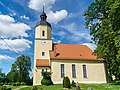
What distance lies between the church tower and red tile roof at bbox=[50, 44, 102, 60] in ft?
5.68

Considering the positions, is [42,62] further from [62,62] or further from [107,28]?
[107,28]

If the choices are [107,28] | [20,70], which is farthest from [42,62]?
[20,70]

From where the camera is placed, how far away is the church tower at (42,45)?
3331 centimetres

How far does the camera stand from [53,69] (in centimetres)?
3319

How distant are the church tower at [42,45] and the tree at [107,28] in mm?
11574

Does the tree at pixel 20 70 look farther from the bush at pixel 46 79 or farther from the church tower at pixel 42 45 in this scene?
the bush at pixel 46 79

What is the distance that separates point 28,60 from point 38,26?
3056 centimetres

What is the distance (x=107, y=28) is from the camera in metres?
23.8

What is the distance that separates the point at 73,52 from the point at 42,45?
22.8 ft

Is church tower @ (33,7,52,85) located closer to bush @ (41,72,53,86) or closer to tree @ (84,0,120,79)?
bush @ (41,72,53,86)

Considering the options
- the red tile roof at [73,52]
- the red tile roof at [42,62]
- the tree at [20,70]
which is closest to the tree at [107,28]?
the red tile roof at [73,52]

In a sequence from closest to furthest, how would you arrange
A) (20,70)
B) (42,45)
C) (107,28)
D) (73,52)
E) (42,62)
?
(107,28), (42,62), (73,52), (42,45), (20,70)

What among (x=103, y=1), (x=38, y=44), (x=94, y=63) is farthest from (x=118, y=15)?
(x=38, y=44)

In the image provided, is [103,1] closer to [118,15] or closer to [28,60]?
[118,15]
